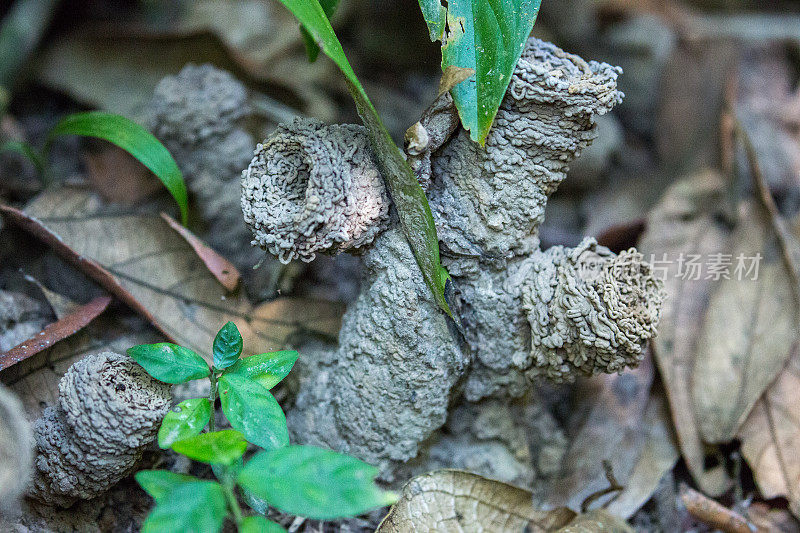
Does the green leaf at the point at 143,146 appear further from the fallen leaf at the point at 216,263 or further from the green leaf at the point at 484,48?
the green leaf at the point at 484,48

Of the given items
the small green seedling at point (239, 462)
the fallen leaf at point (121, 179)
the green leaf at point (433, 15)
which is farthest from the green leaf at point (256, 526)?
the fallen leaf at point (121, 179)

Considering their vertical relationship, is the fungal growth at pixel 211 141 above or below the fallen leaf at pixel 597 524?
above

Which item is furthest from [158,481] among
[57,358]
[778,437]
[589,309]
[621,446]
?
[778,437]

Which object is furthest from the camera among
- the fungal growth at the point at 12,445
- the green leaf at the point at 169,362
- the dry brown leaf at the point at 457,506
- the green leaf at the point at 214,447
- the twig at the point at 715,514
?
the twig at the point at 715,514

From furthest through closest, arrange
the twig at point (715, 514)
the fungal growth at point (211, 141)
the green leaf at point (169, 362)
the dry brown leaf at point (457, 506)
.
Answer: the fungal growth at point (211, 141), the twig at point (715, 514), the dry brown leaf at point (457, 506), the green leaf at point (169, 362)

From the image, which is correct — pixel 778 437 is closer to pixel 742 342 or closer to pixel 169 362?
pixel 742 342

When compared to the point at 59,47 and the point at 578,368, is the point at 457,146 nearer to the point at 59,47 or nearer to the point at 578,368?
the point at 578,368

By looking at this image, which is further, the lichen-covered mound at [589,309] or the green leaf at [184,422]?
the lichen-covered mound at [589,309]
